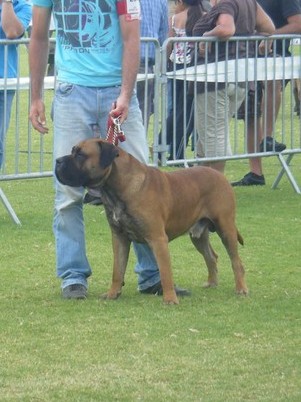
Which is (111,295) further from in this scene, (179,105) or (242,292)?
(179,105)

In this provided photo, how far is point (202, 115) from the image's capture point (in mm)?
11812

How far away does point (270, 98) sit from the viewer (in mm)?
12461

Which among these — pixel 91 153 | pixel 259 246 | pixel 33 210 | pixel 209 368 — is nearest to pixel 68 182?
pixel 91 153

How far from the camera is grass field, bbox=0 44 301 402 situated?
17.8 ft

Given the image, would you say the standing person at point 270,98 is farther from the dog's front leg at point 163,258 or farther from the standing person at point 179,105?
the dog's front leg at point 163,258

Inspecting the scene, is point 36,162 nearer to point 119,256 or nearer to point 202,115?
point 202,115

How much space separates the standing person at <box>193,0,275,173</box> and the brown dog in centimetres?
411

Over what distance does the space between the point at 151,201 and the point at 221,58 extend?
16.0ft

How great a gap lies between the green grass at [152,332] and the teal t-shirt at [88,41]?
4.44ft

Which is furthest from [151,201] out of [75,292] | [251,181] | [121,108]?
[251,181]

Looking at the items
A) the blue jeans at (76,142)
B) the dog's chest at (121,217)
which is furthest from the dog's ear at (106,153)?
the blue jeans at (76,142)

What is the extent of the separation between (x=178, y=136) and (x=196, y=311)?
544 centimetres

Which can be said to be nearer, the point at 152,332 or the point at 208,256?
the point at 152,332

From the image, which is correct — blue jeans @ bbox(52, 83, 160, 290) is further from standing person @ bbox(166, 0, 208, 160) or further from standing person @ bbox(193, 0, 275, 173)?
standing person @ bbox(193, 0, 275, 173)
